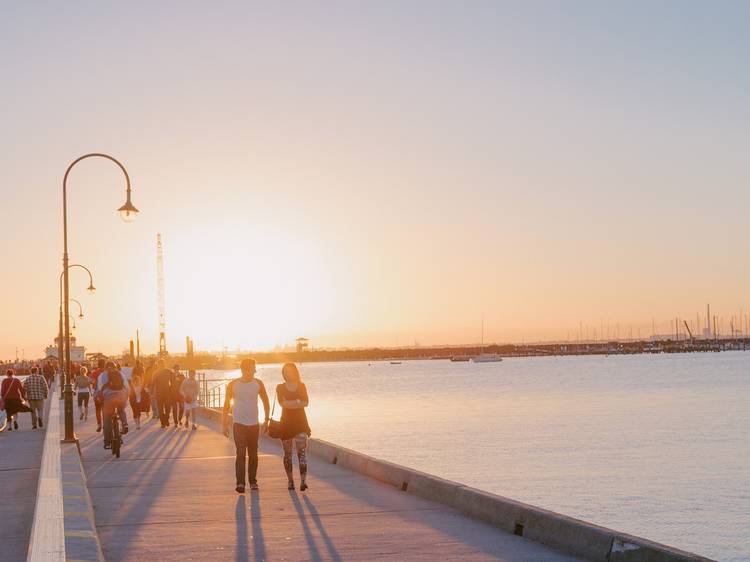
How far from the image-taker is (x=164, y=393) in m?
30.1

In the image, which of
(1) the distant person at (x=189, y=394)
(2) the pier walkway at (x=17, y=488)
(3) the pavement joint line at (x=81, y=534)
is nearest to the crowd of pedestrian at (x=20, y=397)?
(2) the pier walkway at (x=17, y=488)

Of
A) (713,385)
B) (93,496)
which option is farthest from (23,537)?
(713,385)

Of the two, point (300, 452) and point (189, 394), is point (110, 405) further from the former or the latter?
point (189, 394)

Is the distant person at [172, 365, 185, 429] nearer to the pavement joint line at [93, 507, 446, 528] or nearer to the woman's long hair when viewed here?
the woman's long hair

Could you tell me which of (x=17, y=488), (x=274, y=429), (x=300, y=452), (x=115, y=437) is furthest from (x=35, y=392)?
(x=274, y=429)

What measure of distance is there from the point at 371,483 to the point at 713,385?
104 m

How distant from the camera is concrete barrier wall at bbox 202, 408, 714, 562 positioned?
30.8ft

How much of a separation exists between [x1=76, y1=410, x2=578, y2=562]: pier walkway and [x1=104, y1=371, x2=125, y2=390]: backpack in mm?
2607

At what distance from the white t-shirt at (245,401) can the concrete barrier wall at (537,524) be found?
251 centimetres

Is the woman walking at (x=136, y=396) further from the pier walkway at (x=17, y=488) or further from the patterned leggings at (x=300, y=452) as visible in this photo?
the patterned leggings at (x=300, y=452)

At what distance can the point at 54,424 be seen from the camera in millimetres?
27969

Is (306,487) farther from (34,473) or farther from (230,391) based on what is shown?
(34,473)

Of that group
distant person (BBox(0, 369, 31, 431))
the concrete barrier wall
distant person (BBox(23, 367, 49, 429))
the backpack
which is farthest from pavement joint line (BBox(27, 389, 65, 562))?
distant person (BBox(23, 367, 49, 429))

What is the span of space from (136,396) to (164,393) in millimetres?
1125
